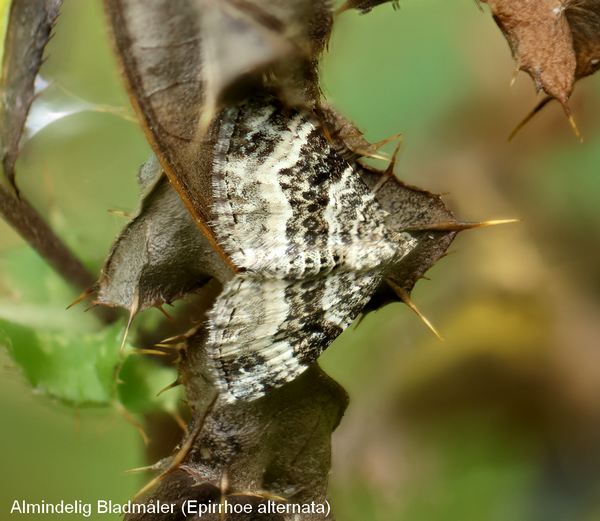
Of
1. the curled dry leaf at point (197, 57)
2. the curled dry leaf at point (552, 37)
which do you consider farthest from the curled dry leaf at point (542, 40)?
the curled dry leaf at point (197, 57)

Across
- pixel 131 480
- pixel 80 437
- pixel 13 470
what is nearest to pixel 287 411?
pixel 131 480

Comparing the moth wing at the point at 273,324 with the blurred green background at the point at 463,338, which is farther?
the blurred green background at the point at 463,338

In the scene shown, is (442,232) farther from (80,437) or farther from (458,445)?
(80,437)

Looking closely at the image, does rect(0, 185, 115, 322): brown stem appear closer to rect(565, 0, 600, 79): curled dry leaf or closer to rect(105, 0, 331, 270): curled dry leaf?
rect(105, 0, 331, 270): curled dry leaf

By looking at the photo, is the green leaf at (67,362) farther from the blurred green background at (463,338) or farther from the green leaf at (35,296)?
the blurred green background at (463,338)

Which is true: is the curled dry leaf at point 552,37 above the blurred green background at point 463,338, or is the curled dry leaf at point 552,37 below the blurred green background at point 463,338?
above

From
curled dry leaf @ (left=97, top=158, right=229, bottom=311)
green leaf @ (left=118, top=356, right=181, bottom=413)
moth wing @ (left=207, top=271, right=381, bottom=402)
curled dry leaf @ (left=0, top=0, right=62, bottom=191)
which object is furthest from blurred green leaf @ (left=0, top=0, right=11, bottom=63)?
green leaf @ (left=118, top=356, right=181, bottom=413)
